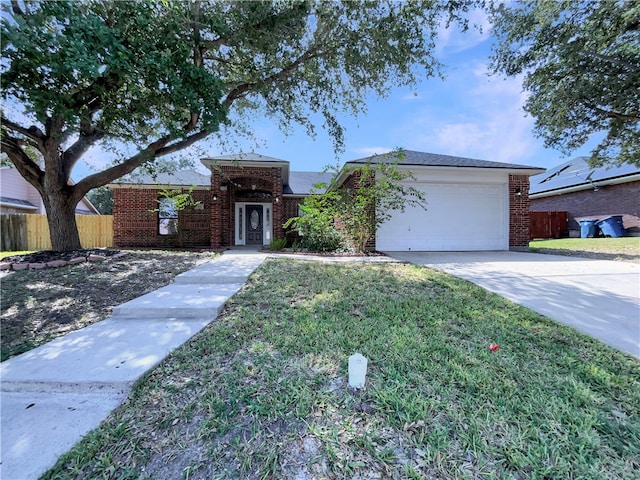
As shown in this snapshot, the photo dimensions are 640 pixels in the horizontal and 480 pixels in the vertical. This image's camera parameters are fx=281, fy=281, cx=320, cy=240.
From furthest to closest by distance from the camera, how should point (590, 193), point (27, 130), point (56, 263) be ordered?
point (590, 193)
point (27, 130)
point (56, 263)

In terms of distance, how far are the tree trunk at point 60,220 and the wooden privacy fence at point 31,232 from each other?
687 cm

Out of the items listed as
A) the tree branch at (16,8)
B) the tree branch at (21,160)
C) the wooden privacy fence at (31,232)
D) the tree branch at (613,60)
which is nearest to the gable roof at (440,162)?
the tree branch at (613,60)

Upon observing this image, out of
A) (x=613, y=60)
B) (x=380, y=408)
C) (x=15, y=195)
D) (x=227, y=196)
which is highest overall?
(x=613, y=60)

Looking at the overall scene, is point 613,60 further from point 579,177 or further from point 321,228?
point 579,177

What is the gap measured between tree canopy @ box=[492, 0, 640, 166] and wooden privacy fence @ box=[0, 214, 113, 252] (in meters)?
18.4

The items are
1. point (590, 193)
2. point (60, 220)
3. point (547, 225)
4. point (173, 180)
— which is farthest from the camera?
point (547, 225)

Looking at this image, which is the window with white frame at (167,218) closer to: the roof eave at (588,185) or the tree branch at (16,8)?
the tree branch at (16,8)

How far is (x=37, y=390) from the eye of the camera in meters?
2.27

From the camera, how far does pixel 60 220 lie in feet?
24.2

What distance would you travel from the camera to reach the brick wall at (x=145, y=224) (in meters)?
13.4

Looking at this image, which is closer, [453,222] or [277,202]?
[453,222]

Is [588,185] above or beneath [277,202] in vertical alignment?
above

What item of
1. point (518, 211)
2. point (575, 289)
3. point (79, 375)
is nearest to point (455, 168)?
point (518, 211)

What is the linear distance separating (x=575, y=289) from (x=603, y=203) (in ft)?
58.2
